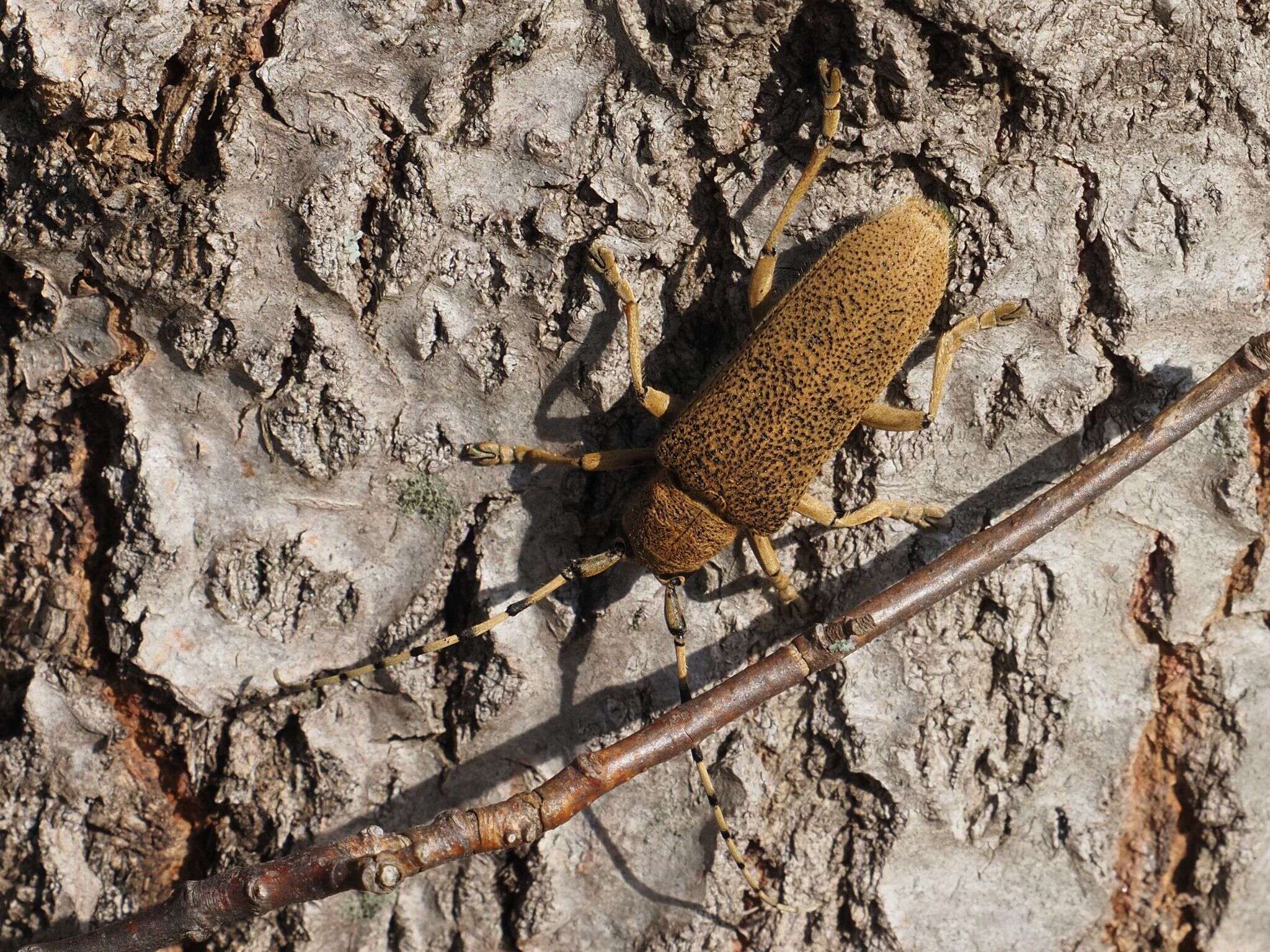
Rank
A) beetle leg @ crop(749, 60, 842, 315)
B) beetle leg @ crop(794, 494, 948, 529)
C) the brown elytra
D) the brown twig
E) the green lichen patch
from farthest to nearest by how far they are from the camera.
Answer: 1. the green lichen patch
2. beetle leg @ crop(794, 494, 948, 529)
3. the brown elytra
4. beetle leg @ crop(749, 60, 842, 315)
5. the brown twig

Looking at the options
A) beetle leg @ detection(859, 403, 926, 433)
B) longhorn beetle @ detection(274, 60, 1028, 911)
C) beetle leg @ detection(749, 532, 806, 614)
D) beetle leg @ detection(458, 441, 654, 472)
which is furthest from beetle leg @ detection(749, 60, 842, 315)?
beetle leg @ detection(749, 532, 806, 614)

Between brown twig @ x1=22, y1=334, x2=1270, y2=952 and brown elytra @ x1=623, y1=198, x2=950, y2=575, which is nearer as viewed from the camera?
brown twig @ x1=22, y1=334, x2=1270, y2=952

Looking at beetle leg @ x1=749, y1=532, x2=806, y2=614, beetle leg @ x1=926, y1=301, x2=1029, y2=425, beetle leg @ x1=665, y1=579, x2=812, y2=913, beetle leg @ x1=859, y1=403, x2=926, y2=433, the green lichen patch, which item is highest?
beetle leg @ x1=926, y1=301, x2=1029, y2=425

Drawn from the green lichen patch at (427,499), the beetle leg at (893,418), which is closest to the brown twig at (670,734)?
the beetle leg at (893,418)

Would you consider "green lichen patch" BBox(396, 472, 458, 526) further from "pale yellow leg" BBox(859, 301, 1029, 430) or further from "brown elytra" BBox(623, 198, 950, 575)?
"pale yellow leg" BBox(859, 301, 1029, 430)

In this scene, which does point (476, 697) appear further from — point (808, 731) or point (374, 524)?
point (808, 731)

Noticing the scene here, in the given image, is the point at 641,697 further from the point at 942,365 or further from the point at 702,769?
the point at 942,365

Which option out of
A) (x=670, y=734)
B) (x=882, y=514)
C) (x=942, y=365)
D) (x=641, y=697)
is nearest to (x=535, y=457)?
(x=641, y=697)
